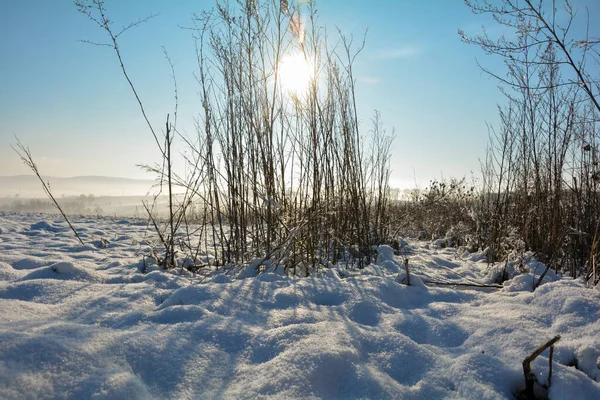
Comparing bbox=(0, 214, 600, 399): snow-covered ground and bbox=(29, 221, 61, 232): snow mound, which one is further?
bbox=(29, 221, 61, 232): snow mound

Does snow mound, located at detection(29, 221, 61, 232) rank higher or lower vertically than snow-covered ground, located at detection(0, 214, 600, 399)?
higher

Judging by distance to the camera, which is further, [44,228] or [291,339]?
[44,228]

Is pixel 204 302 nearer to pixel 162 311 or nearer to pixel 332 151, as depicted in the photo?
pixel 162 311

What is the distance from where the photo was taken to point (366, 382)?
0.79 meters

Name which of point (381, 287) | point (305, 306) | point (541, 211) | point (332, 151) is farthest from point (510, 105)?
point (305, 306)

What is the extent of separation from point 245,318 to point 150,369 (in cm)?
39

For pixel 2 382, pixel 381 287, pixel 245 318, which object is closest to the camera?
pixel 2 382

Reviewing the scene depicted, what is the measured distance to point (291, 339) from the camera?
0.97 metres

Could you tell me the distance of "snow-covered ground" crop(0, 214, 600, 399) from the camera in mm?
754

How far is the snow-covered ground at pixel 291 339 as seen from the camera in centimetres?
75

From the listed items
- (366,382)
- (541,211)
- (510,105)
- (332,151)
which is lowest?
(366,382)

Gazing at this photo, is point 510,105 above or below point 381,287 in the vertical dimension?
above

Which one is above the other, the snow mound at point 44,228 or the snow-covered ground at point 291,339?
the snow mound at point 44,228

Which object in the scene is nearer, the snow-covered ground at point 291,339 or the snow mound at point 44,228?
the snow-covered ground at point 291,339
